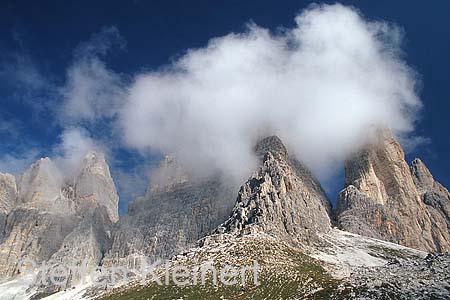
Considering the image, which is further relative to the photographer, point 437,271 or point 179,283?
point 179,283

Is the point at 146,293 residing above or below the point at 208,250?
below

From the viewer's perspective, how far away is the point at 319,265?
585ft

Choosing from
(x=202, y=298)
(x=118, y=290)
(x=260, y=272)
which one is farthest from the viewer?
(x=118, y=290)

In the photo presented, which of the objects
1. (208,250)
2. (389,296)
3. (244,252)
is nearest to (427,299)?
(389,296)

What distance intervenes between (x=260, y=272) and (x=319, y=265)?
129 feet

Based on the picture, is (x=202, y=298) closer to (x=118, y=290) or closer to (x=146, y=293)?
(x=146, y=293)

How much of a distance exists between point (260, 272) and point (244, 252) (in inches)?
1109

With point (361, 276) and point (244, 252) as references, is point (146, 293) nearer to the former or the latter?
point (244, 252)

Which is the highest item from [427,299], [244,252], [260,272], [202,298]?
[244,252]

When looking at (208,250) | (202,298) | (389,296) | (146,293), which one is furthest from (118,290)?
(389,296)

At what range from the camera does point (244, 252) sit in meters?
177

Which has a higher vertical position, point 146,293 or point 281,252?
point 281,252

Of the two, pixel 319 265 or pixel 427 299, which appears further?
pixel 319 265

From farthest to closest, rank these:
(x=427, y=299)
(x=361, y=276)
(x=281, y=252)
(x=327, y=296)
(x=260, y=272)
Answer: (x=281, y=252)
(x=260, y=272)
(x=361, y=276)
(x=327, y=296)
(x=427, y=299)
